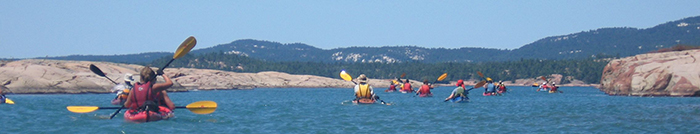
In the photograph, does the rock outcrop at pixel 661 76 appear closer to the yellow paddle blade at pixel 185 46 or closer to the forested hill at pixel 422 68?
the yellow paddle blade at pixel 185 46

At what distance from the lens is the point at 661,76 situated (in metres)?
49.3

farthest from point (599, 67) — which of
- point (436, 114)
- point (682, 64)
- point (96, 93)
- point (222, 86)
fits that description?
point (436, 114)

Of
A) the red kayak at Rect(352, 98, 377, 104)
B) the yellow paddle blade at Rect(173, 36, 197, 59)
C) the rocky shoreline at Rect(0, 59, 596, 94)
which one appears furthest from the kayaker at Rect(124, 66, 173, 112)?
the rocky shoreline at Rect(0, 59, 596, 94)

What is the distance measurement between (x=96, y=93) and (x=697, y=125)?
44.1 metres

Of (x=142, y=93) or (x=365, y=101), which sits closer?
(x=142, y=93)

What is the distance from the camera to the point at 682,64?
4928cm

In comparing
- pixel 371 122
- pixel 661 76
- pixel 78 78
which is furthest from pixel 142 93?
pixel 78 78

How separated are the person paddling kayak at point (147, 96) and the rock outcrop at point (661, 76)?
35.1 meters

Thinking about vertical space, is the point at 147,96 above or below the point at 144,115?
above

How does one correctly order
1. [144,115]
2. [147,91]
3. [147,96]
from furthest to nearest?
[144,115] → [147,96] → [147,91]

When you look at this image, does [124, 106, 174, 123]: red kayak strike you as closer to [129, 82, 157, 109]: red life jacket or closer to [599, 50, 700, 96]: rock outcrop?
[129, 82, 157, 109]: red life jacket

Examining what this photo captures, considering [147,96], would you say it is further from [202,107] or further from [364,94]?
[364,94]

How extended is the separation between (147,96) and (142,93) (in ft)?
0.56

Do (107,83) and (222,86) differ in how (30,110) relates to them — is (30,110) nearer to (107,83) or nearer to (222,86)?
(107,83)
